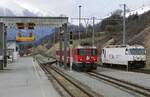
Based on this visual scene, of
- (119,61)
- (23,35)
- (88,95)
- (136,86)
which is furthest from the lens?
(23,35)

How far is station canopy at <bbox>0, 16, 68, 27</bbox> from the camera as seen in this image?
196ft

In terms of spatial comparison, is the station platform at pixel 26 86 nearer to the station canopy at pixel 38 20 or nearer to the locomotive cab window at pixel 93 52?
the locomotive cab window at pixel 93 52

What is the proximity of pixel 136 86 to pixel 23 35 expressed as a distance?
276ft

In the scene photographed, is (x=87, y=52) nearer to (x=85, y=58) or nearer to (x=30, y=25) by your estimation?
(x=85, y=58)

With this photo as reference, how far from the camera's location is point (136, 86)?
94.8ft

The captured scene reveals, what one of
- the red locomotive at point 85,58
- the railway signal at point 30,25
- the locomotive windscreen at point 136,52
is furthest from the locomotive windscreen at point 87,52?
the railway signal at point 30,25

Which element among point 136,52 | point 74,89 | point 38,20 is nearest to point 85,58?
point 136,52

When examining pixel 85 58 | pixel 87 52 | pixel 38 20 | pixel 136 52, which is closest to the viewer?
pixel 85 58

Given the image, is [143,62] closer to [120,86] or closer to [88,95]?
[120,86]

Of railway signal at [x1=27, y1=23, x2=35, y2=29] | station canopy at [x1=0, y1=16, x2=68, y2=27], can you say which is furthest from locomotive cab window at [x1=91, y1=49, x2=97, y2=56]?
railway signal at [x1=27, y1=23, x2=35, y2=29]

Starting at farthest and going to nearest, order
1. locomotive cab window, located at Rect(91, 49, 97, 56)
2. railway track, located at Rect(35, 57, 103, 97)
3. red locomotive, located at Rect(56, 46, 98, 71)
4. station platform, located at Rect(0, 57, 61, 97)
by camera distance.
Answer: locomotive cab window, located at Rect(91, 49, 97, 56) < red locomotive, located at Rect(56, 46, 98, 71) < station platform, located at Rect(0, 57, 61, 97) < railway track, located at Rect(35, 57, 103, 97)

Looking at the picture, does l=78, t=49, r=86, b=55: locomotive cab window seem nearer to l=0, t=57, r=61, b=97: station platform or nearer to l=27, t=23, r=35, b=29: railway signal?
l=27, t=23, r=35, b=29: railway signal

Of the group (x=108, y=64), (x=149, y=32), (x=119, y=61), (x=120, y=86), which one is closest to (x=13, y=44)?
(x=149, y=32)

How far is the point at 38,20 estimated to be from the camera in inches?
2406
